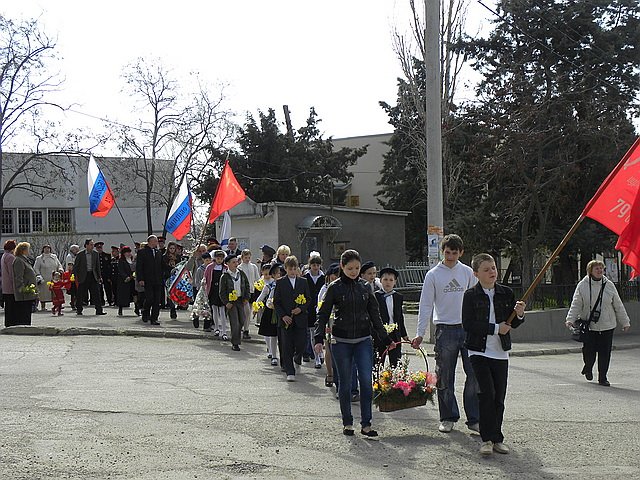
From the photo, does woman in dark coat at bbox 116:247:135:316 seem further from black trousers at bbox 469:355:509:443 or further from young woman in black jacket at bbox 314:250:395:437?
black trousers at bbox 469:355:509:443

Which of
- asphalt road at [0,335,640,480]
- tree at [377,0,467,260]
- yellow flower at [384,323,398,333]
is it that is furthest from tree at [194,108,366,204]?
yellow flower at [384,323,398,333]

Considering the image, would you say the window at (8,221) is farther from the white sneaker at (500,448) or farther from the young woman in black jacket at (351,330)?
the white sneaker at (500,448)

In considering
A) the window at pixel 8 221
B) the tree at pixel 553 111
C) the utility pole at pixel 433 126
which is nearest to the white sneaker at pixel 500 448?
the utility pole at pixel 433 126

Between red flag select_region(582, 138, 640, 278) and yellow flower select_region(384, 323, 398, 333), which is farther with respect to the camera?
yellow flower select_region(384, 323, 398, 333)

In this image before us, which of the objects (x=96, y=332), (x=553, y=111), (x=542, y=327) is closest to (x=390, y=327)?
(x=96, y=332)

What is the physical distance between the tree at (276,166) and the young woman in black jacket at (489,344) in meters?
35.9

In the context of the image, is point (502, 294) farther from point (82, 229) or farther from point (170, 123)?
point (82, 229)

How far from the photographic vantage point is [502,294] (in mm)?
7812

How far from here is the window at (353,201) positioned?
58.5 m

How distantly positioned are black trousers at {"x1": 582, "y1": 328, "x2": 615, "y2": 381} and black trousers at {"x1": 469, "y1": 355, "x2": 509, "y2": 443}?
564 cm

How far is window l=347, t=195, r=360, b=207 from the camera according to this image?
58500 millimetres

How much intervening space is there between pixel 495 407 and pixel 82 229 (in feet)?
178

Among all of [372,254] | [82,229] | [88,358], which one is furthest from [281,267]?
[82,229]

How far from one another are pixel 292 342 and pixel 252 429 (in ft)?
12.5
